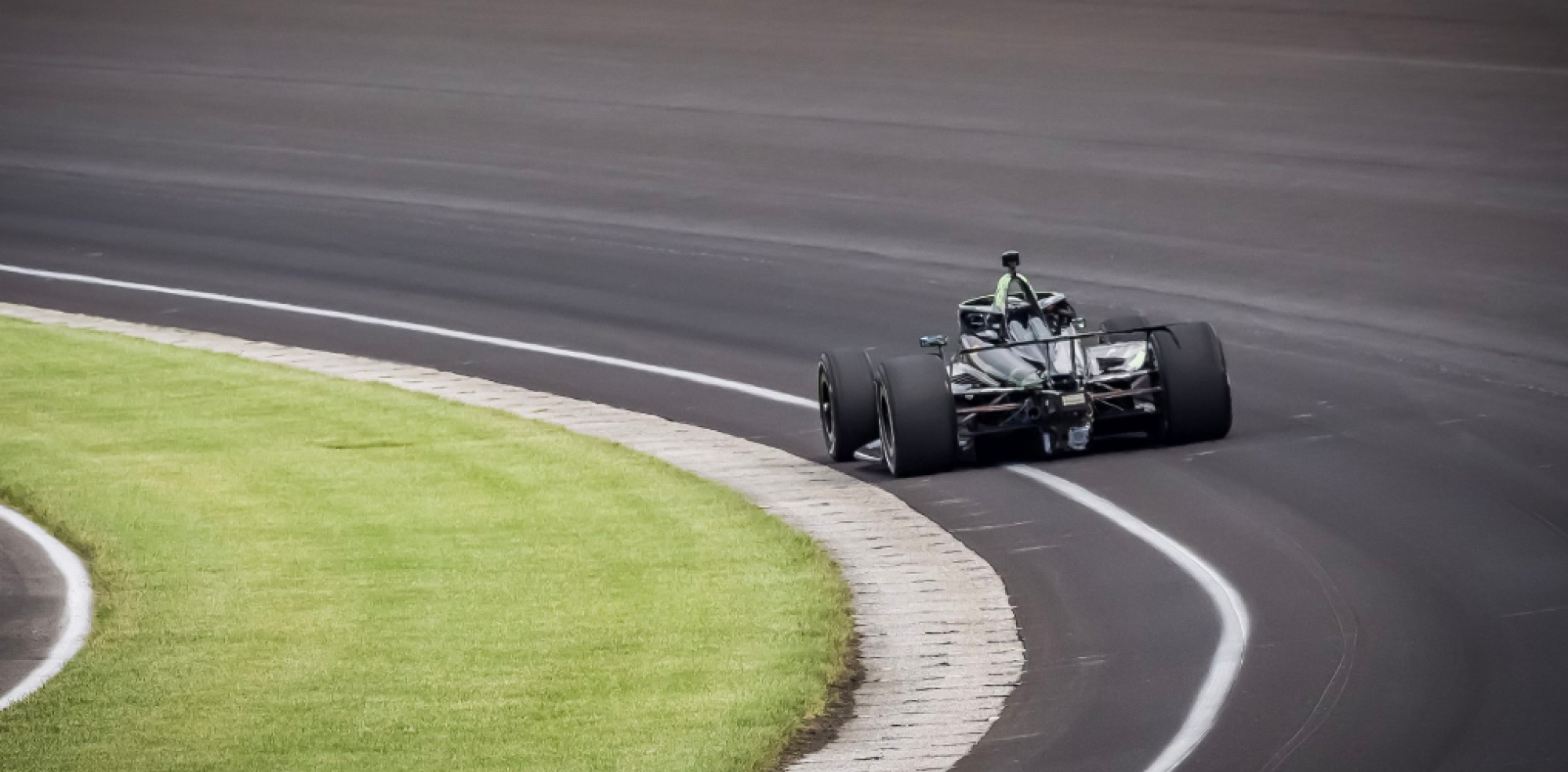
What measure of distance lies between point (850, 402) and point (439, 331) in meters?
7.76

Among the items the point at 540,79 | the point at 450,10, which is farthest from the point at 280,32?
the point at 540,79

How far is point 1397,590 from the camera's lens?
1375 cm

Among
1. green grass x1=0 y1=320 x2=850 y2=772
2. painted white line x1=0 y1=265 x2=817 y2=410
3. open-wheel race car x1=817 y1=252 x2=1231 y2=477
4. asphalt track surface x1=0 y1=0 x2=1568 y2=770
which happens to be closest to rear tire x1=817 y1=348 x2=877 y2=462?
open-wheel race car x1=817 y1=252 x2=1231 y2=477

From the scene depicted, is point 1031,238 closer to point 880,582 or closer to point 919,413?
point 919,413

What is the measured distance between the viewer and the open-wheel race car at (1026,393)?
17.5 metres

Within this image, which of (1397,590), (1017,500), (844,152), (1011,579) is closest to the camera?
(1397,590)

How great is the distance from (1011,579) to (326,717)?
15.0 feet

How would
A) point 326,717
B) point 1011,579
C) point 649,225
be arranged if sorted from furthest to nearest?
point 649,225 < point 1011,579 < point 326,717

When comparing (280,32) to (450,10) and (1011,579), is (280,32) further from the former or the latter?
(1011,579)

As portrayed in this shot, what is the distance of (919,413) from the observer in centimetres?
1745

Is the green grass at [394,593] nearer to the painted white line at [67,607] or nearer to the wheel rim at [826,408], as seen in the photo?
the painted white line at [67,607]

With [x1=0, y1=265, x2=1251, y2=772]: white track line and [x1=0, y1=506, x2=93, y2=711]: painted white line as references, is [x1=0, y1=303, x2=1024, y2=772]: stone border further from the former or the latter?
[x1=0, y1=506, x2=93, y2=711]: painted white line

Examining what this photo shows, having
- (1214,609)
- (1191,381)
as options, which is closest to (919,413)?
(1191,381)

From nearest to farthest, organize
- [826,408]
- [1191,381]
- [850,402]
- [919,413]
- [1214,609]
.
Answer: [1214,609] → [919,413] → [1191,381] → [850,402] → [826,408]
